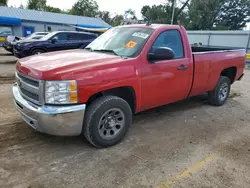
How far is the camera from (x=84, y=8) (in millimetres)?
63500

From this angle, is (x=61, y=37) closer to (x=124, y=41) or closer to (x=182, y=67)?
(x=124, y=41)

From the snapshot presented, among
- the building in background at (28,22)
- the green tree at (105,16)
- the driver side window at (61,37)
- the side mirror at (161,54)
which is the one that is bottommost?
the side mirror at (161,54)

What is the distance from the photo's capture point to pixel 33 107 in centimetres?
285

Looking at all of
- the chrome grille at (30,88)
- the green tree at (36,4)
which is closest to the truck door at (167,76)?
the chrome grille at (30,88)

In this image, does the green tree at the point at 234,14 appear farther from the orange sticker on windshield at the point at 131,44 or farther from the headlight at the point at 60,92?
the headlight at the point at 60,92

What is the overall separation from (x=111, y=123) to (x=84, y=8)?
66.7 m

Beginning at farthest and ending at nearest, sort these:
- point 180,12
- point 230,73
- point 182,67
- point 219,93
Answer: point 180,12
point 230,73
point 219,93
point 182,67

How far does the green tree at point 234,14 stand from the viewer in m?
43.3

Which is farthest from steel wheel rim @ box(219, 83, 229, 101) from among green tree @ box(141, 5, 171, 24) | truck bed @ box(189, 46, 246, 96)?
green tree @ box(141, 5, 171, 24)

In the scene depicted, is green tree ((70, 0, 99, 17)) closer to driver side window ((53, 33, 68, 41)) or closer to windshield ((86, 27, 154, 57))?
driver side window ((53, 33, 68, 41))

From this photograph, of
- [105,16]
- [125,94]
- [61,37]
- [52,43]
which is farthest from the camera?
[105,16]

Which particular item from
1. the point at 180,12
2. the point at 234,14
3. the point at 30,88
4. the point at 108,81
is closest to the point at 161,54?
the point at 108,81

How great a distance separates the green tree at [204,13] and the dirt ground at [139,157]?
40021mm

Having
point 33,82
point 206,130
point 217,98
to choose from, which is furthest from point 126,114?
point 217,98
